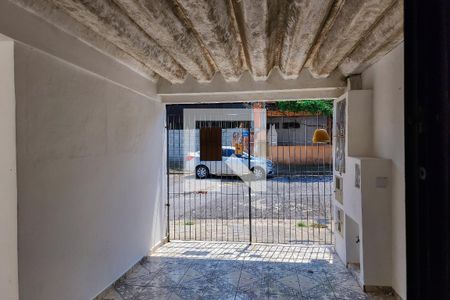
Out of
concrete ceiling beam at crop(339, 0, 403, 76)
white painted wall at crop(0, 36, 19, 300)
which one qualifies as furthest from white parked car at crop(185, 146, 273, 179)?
white painted wall at crop(0, 36, 19, 300)

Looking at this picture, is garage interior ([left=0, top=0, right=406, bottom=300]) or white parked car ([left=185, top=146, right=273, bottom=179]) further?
white parked car ([left=185, top=146, right=273, bottom=179])

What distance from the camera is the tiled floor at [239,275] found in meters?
3.56

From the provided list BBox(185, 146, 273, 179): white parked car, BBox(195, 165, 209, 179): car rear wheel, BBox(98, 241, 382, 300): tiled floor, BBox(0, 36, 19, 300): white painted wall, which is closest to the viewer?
BBox(0, 36, 19, 300): white painted wall

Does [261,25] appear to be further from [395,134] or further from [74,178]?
[74,178]

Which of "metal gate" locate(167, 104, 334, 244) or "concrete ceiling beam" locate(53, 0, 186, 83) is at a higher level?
"concrete ceiling beam" locate(53, 0, 186, 83)

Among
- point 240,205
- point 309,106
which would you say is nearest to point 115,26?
point 240,205

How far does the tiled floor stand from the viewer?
356 cm

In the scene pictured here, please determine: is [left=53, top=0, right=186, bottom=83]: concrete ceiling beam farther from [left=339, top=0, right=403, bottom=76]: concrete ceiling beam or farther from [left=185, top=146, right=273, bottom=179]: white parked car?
[left=185, top=146, right=273, bottom=179]: white parked car

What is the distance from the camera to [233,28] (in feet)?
9.45

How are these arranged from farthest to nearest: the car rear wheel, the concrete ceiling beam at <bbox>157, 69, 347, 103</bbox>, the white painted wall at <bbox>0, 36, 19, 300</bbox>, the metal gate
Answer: the car rear wheel, the metal gate, the concrete ceiling beam at <bbox>157, 69, 347, 103</bbox>, the white painted wall at <bbox>0, 36, 19, 300</bbox>

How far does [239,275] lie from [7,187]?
9.17 feet

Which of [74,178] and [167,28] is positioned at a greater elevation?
[167,28]

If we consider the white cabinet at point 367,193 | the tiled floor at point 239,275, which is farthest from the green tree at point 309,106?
the white cabinet at point 367,193

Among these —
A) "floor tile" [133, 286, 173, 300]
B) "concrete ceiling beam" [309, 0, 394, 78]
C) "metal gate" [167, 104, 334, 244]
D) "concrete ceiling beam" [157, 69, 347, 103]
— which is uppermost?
"concrete ceiling beam" [309, 0, 394, 78]
